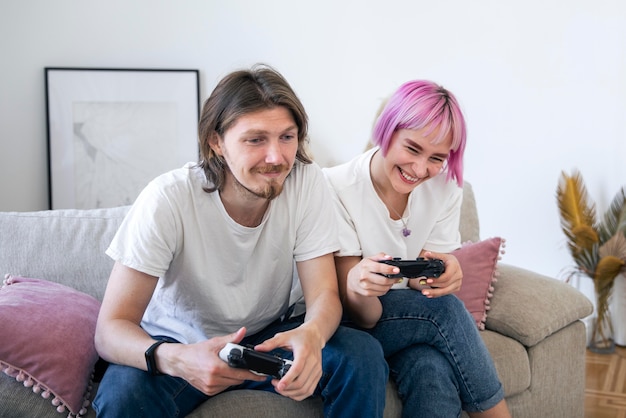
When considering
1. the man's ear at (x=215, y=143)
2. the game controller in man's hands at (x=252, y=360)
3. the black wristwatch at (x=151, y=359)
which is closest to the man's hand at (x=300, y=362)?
the game controller in man's hands at (x=252, y=360)

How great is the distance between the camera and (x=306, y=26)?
376cm

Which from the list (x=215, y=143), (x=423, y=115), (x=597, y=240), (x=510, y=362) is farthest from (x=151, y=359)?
(x=597, y=240)

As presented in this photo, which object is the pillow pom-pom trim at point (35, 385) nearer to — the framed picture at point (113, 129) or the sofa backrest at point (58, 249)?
the sofa backrest at point (58, 249)

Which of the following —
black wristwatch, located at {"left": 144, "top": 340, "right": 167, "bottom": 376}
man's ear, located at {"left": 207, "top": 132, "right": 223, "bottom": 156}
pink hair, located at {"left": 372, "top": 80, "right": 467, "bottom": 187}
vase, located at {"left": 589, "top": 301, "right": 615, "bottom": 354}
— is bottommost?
vase, located at {"left": 589, "top": 301, "right": 615, "bottom": 354}

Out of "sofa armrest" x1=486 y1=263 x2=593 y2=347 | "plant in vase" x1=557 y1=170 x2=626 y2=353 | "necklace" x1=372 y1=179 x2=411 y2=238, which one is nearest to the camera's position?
"necklace" x1=372 y1=179 x2=411 y2=238

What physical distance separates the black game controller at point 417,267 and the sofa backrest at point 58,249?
0.76 metres

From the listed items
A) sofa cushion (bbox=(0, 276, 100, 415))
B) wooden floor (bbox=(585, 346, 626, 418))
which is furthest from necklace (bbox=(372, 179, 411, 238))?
wooden floor (bbox=(585, 346, 626, 418))

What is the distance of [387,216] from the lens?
1.95 metres

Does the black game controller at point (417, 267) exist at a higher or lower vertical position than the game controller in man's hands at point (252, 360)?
higher

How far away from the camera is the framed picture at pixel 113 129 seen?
3562 millimetres

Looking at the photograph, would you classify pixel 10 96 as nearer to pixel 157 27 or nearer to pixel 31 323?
pixel 157 27

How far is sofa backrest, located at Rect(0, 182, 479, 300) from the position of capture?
1.99m

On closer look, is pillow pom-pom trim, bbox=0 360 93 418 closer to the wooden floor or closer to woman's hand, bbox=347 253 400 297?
woman's hand, bbox=347 253 400 297

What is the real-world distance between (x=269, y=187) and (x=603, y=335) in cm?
214
